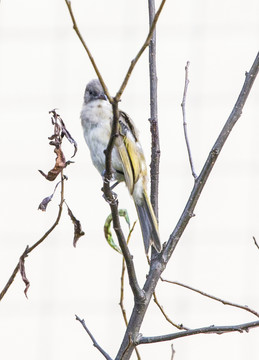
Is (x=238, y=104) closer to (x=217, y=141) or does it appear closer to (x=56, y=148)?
(x=217, y=141)

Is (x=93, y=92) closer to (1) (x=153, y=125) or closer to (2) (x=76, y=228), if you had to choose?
(1) (x=153, y=125)

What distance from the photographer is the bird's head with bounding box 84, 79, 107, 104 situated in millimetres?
3607

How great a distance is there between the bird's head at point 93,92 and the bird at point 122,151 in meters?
0.03

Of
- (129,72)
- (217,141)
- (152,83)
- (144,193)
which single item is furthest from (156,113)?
(144,193)

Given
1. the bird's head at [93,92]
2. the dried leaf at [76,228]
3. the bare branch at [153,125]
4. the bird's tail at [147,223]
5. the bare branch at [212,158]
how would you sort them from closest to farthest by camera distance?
the dried leaf at [76,228]
the bare branch at [212,158]
the bare branch at [153,125]
the bird's tail at [147,223]
the bird's head at [93,92]

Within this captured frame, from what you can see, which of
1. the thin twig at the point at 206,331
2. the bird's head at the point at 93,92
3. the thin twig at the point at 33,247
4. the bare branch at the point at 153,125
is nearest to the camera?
the thin twig at the point at 33,247

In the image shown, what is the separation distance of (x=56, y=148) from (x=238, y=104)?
0.71m

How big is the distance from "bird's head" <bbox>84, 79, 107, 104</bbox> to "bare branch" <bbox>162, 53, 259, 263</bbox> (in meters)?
1.67

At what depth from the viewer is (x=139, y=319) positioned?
1.85m

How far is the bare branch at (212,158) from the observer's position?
1.97m

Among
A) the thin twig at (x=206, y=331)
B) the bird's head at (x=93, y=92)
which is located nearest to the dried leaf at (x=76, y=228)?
the thin twig at (x=206, y=331)

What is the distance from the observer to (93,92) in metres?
3.67

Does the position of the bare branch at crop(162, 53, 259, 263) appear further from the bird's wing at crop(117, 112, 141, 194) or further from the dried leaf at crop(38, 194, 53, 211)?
the bird's wing at crop(117, 112, 141, 194)

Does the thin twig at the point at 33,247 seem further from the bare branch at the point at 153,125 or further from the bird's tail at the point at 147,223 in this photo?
the bird's tail at the point at 147,223
